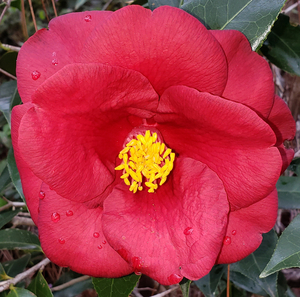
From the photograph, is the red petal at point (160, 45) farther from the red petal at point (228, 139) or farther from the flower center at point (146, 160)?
the flower center at point (146, 160)

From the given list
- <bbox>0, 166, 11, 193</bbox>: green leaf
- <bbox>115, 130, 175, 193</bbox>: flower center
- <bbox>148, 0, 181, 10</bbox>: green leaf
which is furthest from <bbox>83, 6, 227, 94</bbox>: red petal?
<bbox>0, 166, 11, 193</bbox>: green leaf

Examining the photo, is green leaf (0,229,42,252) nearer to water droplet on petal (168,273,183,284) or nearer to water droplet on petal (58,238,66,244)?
water droplet on petal (58,238,66,244)

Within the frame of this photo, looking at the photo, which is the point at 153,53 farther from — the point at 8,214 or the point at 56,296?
the point at 56,296

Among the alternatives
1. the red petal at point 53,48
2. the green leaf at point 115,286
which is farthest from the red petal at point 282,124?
the green leaf at point 115,286

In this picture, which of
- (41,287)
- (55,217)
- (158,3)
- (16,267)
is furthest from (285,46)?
(16,267)

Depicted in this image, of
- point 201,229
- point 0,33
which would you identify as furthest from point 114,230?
point 0,33

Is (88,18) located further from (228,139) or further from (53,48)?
(228,139)
